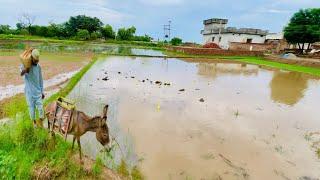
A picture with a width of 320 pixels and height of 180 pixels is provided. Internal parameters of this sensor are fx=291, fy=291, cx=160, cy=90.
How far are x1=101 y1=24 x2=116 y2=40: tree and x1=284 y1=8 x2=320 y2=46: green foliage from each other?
4543cm

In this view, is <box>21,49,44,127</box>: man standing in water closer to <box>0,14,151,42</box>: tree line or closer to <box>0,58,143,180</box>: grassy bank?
<box>0,58,143,180</box>: grassy bank

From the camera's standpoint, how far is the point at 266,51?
41.4 m

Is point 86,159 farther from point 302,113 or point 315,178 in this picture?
point 302,113

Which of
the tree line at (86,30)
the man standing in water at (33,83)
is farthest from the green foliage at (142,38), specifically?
the man standing in water at (33,83)

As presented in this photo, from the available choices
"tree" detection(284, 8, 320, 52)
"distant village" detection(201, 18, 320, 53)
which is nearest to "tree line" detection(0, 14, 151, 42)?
"distant village" detection(201, 18, 320, 53)

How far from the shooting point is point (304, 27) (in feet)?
119

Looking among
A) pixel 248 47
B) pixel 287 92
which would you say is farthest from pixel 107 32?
pixel 287 92

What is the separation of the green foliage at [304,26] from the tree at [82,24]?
163 feet

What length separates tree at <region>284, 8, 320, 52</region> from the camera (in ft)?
118

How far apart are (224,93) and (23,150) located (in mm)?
8915

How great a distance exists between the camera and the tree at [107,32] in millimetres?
72375

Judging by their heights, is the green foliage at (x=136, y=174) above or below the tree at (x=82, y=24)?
below

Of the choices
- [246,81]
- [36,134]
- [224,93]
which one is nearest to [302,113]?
[224,93]

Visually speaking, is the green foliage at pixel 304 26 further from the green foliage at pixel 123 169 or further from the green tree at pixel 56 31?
the green tree at pixel 56 31
